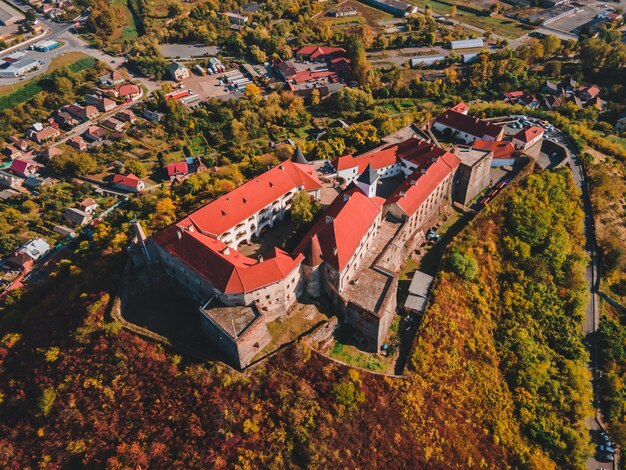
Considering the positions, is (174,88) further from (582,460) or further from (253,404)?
(582,460)

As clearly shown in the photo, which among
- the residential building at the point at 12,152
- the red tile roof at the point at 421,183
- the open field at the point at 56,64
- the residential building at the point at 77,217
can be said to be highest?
the red tile roof at the point at 421,183

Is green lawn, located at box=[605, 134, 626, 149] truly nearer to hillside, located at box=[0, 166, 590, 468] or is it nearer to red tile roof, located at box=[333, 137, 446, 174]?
red tile roof, located at box=[333, 137, 446, 174]

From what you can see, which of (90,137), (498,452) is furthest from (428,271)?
(90,137)

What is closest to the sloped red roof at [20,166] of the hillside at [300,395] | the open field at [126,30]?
the hillside at [300,395]

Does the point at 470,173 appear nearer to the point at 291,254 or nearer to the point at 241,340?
the point at 291,254

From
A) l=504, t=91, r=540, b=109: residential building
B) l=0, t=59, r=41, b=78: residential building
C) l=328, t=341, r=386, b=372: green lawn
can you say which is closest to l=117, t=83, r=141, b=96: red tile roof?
l=0, t=59, r=41, b=78: residential building

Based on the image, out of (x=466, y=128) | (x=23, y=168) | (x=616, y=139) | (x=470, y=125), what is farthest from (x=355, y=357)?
(x=616, y=139)

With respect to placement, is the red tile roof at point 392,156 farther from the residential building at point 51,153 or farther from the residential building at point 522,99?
the residential building at point 51,153
